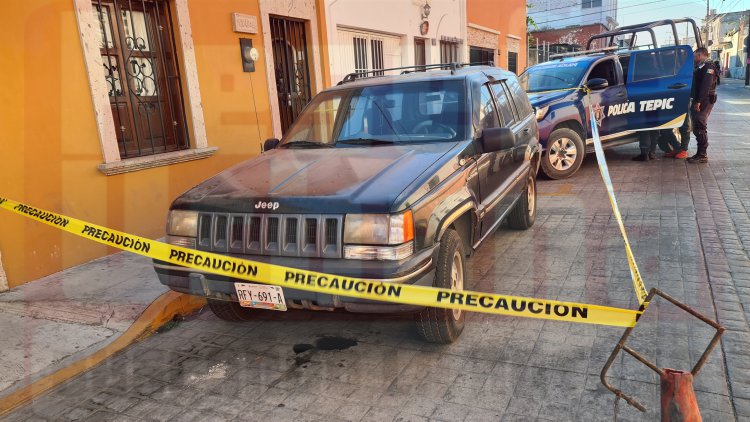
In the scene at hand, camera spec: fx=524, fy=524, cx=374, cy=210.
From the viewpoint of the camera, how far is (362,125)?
4.34 metres

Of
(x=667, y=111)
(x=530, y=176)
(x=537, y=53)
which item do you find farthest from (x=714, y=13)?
(x=530, y=176)

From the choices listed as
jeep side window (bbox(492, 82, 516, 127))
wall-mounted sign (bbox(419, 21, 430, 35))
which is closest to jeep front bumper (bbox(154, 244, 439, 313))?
jeep side window (bbox(492, 82, 516, 127))

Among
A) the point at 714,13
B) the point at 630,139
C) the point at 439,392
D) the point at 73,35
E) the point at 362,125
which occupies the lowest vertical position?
the point at 439,392

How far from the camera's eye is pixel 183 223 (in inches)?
137

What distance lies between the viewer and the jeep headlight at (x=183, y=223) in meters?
3.45

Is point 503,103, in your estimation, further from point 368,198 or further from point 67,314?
point 67,314

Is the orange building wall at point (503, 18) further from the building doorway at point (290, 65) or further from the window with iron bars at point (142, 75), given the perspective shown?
the window with iron bars at point (142, 75)

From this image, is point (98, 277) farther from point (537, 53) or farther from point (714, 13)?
point (714, 13)

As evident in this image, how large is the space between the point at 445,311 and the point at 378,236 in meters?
0.76

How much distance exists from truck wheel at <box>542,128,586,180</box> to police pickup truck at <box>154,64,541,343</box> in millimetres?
4096

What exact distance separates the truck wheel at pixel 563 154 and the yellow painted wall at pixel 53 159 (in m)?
5.66

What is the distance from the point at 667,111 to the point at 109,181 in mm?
8741

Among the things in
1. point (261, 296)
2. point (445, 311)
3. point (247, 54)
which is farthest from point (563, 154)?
point (261, 296)

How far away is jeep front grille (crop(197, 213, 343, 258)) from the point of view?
3.05 metres
